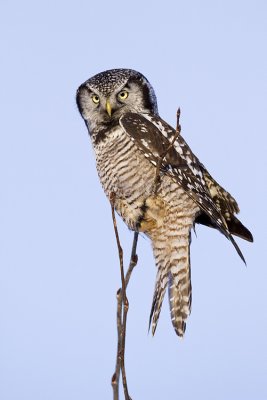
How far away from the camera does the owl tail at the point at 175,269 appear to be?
4.04 m

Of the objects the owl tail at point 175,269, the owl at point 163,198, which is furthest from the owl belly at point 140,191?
the owl tail at point 175,269

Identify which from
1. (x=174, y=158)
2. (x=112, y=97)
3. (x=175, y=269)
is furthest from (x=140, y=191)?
(x=112, y=97)

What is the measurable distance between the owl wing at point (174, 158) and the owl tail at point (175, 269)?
22 centimetres

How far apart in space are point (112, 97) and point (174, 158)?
0.69 m

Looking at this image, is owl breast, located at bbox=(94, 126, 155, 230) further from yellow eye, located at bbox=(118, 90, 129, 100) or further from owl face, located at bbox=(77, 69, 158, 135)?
yellow eye, located at bbox=(118, 90, 129, 100)

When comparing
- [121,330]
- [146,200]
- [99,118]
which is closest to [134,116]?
[99,118]

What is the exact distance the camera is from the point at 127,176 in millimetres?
4094

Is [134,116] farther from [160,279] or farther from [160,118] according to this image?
[160,279]

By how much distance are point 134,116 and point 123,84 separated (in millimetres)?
344

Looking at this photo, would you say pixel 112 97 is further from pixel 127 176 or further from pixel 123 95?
pixel 127 176

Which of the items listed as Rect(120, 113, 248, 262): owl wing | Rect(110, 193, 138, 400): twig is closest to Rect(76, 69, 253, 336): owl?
Rect(120, 113, 248, 262): owl wing

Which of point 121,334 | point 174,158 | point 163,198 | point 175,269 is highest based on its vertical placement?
point 174,158

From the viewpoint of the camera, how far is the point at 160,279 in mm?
4109

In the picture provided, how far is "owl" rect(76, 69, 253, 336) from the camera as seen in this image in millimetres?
4070
